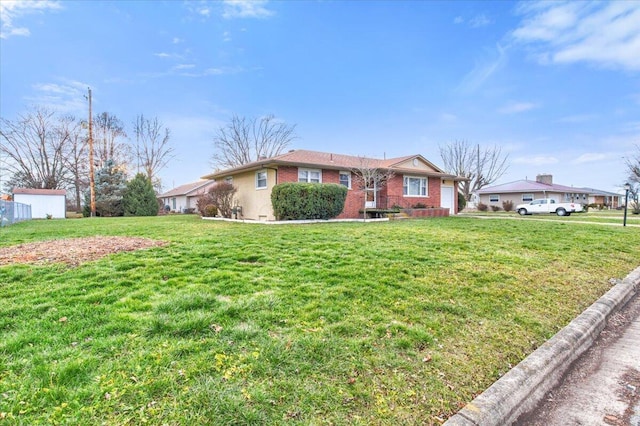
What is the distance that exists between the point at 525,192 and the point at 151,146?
44.2 m

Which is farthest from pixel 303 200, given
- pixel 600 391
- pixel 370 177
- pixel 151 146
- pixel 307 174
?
pixel 151 146

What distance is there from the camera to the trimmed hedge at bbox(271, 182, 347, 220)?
13945mm

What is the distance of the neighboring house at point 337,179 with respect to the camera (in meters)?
16.2

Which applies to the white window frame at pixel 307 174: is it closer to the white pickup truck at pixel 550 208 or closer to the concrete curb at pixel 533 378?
the concrete curb at pixel 533 378

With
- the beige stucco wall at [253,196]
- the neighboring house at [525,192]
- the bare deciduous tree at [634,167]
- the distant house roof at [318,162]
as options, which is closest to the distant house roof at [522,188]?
the neighboring house at [525,192]

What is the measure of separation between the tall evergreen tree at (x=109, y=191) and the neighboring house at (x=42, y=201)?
103 inches

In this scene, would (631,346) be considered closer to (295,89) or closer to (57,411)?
(57,411)

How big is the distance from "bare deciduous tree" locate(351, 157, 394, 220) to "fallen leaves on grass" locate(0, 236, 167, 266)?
11462mm

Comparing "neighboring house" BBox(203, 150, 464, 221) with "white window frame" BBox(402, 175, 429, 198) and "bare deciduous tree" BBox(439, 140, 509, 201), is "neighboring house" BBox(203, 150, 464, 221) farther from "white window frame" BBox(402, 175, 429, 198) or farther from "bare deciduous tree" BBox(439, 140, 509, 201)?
"bare deciduous tree" BBox(439, 140, 509, 201)

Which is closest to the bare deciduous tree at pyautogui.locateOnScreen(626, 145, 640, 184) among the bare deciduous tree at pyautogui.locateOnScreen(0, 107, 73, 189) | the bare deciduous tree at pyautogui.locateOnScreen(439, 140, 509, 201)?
the bare deciduous tree at pyautogui.locateOnScreen(439, 140, 509, 201)

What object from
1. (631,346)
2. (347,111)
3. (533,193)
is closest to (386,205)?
(347,111)

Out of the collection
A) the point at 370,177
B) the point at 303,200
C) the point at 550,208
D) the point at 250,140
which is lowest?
→ the point at 550,208

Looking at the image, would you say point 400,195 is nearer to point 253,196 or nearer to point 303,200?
point 303,200

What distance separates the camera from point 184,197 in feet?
133
